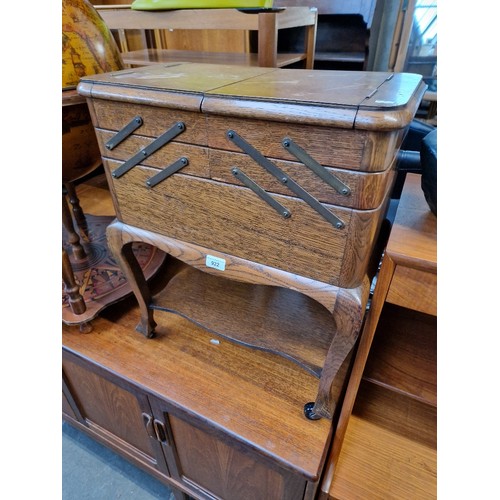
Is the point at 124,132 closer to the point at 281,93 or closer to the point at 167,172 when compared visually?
the point at 167,172

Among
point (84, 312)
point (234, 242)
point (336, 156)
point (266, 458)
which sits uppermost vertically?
point (336, 156)

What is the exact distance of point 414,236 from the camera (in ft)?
1.83

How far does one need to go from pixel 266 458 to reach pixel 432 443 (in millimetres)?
461

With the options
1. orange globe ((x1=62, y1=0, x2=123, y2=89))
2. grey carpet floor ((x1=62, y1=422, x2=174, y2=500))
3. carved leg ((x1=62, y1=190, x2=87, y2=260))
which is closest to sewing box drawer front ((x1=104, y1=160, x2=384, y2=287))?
orange globe ((x1=62, y1=0, x2=123, y2=89))

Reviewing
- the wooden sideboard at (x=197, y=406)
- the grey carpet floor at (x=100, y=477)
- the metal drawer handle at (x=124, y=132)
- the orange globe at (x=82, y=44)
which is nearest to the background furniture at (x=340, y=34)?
the orange globe at (x=82, y=44)

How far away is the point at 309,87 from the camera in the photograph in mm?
542

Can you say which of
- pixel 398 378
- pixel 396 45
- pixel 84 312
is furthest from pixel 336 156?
pixel 396 45

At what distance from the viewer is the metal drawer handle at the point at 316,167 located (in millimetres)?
483

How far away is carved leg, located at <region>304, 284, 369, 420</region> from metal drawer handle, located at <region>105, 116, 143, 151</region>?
0.46 metres

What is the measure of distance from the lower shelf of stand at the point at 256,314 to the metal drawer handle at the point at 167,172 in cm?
39

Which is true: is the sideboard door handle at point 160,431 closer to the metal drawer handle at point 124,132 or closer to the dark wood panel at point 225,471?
the dark wood panel at point 225,471

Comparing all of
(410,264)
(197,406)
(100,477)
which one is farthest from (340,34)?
(100,477)

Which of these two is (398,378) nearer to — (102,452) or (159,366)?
(159,366)

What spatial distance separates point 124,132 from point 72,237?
59 cm
